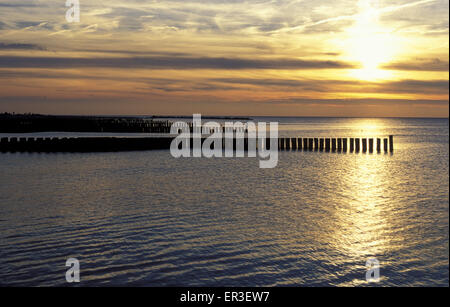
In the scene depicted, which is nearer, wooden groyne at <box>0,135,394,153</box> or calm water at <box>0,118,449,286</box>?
calm water at <box>0,118,449,286</box>

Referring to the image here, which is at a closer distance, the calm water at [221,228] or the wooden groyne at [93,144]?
the calm water at [221,228]

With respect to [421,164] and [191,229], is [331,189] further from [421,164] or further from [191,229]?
[421,164]

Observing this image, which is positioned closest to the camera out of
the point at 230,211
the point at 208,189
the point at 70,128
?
the point at 230,211

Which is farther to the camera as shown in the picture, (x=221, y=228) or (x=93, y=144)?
(x=93, y=144)

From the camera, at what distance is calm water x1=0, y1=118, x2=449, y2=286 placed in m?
11.9

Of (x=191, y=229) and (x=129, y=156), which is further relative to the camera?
(x=129, y=156)

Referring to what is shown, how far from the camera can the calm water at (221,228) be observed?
38.9ft

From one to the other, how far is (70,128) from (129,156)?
58.9m

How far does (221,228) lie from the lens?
16.2m

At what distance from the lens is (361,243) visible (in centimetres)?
1486

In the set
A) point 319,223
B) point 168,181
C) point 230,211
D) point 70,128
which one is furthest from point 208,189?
point 70,128

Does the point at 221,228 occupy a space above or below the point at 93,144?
below

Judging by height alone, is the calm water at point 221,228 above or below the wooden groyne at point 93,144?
below

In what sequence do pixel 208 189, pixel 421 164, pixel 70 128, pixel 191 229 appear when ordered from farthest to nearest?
1. pixel 70 128
2. pixel 421 164
3. pixel 208 189
4. pixel 191 229
